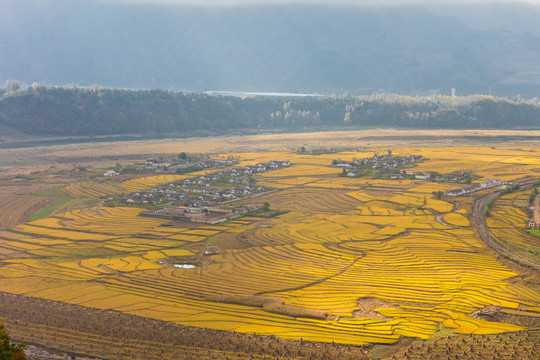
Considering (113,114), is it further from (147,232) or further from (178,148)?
(147,232)

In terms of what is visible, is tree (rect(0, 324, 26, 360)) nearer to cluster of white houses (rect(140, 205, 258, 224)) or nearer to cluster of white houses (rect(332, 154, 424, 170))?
cluster of white houses (rect(140, 205, 258, 224))

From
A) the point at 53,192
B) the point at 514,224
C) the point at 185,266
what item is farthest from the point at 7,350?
the point at 53,192

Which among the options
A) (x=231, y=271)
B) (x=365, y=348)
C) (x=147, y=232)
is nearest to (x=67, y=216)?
(x=147, y=232)

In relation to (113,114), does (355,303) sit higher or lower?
lower

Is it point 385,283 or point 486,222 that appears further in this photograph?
point 486,222

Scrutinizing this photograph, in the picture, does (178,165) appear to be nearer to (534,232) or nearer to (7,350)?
(534,232)

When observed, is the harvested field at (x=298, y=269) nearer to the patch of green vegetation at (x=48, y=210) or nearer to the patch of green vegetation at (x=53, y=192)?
the patch of green vegetation at (x=48, y=210)
